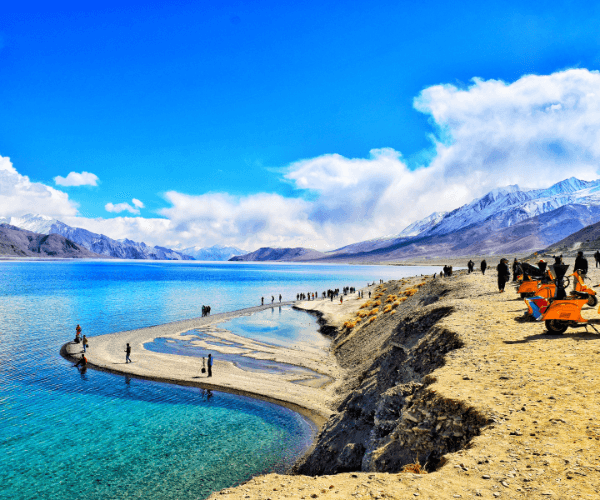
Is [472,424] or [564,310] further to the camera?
[564,310]

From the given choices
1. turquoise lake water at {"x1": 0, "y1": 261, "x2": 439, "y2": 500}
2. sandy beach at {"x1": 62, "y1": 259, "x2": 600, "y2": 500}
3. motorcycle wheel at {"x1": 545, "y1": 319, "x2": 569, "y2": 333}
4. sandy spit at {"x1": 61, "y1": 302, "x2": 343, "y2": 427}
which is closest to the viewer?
sandy beach at {"x1": 62, "y1": 259, "x2": 600, "y2": 500}

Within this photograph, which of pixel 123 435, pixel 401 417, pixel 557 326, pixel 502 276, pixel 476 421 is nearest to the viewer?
pixel 476 421

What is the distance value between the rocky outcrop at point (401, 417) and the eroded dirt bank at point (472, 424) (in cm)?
4

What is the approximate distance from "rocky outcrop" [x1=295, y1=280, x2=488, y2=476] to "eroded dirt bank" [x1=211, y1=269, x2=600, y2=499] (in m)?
0.04

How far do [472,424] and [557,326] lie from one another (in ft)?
27.1

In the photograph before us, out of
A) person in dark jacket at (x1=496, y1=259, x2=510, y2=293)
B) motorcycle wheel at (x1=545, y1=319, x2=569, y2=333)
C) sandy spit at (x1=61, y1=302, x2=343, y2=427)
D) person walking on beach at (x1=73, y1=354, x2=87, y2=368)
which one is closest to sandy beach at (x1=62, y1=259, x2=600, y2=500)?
motorcycle wheel at (x1=545, y1=319, x2=569, y2=333)

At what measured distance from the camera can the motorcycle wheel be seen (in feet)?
47.0

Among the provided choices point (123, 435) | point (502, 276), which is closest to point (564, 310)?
point (502, 276)

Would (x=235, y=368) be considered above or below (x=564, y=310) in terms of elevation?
below

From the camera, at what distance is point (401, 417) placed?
1125 centimetres

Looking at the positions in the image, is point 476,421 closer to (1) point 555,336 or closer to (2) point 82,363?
(1) point 555,336

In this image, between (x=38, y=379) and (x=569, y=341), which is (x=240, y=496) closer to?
(x=569, y=341)

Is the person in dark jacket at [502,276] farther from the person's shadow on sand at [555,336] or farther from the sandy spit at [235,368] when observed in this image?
the sandy spit at [235,368]

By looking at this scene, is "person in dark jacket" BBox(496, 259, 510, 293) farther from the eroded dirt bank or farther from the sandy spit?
the sandy spit
